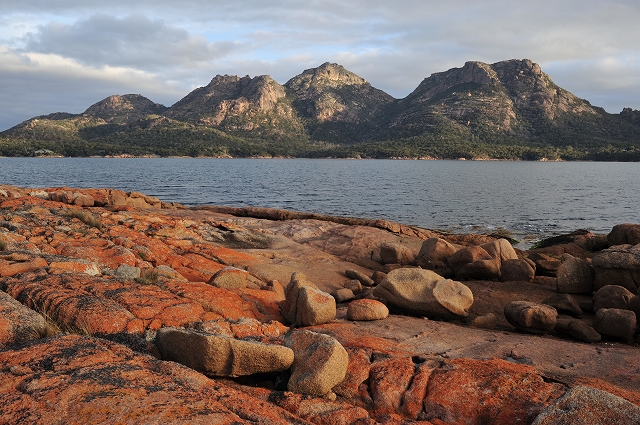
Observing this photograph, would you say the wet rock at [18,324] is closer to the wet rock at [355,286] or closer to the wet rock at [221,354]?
the wet rock at [221,354]

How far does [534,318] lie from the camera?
37.0ft

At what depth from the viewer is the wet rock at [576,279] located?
47.2ft

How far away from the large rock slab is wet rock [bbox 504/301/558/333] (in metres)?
1.24

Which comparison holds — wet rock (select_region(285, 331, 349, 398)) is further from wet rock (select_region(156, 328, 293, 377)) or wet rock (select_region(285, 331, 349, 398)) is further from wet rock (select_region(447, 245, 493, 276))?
wet rock (select_region(447, 245, 493, 276))

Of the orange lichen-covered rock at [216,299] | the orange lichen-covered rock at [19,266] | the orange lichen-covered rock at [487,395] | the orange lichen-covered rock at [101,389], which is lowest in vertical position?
the orange lichen-covered rock at [487,395]

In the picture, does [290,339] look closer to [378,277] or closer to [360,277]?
[360,277]

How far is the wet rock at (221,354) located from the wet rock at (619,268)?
1166cm

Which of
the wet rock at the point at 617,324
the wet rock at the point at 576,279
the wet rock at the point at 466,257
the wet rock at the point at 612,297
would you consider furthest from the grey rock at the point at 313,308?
the wet rock at the point at 466,257

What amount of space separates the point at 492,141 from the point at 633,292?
199 m

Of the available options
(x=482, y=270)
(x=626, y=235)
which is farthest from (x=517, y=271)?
(x=626, y=235)

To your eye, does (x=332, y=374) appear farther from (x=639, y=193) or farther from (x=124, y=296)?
(x=639, y=193)

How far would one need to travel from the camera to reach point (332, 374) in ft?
20.7

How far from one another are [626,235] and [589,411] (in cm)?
1977

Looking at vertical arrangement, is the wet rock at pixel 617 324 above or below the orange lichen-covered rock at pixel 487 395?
below
